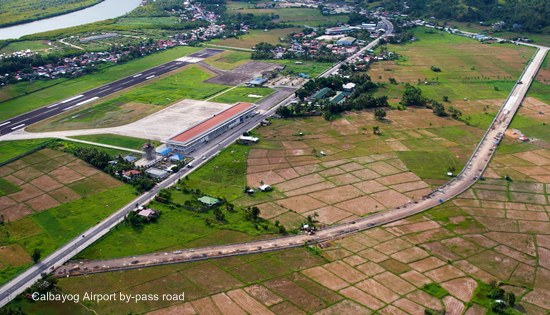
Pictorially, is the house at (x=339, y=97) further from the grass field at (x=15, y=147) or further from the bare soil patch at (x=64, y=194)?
the grass field at (x=15, y=147)

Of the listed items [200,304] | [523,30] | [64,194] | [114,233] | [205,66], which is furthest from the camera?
[523,30]

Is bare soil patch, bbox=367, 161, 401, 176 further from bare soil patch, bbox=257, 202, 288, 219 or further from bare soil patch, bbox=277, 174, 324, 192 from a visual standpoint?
bare soil patch, bbox=257, 202, 288, 219

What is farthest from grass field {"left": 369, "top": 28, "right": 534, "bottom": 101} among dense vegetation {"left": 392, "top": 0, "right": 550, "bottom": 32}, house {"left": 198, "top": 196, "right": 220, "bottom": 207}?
house {"left": 198, "top": 196, "right": 220, "bottom": 207}

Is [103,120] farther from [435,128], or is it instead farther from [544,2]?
[544,2]

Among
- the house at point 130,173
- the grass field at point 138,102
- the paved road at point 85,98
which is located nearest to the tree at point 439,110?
the grass field at point 138,102

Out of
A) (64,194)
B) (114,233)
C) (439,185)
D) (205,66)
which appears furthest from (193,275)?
(205,66)
